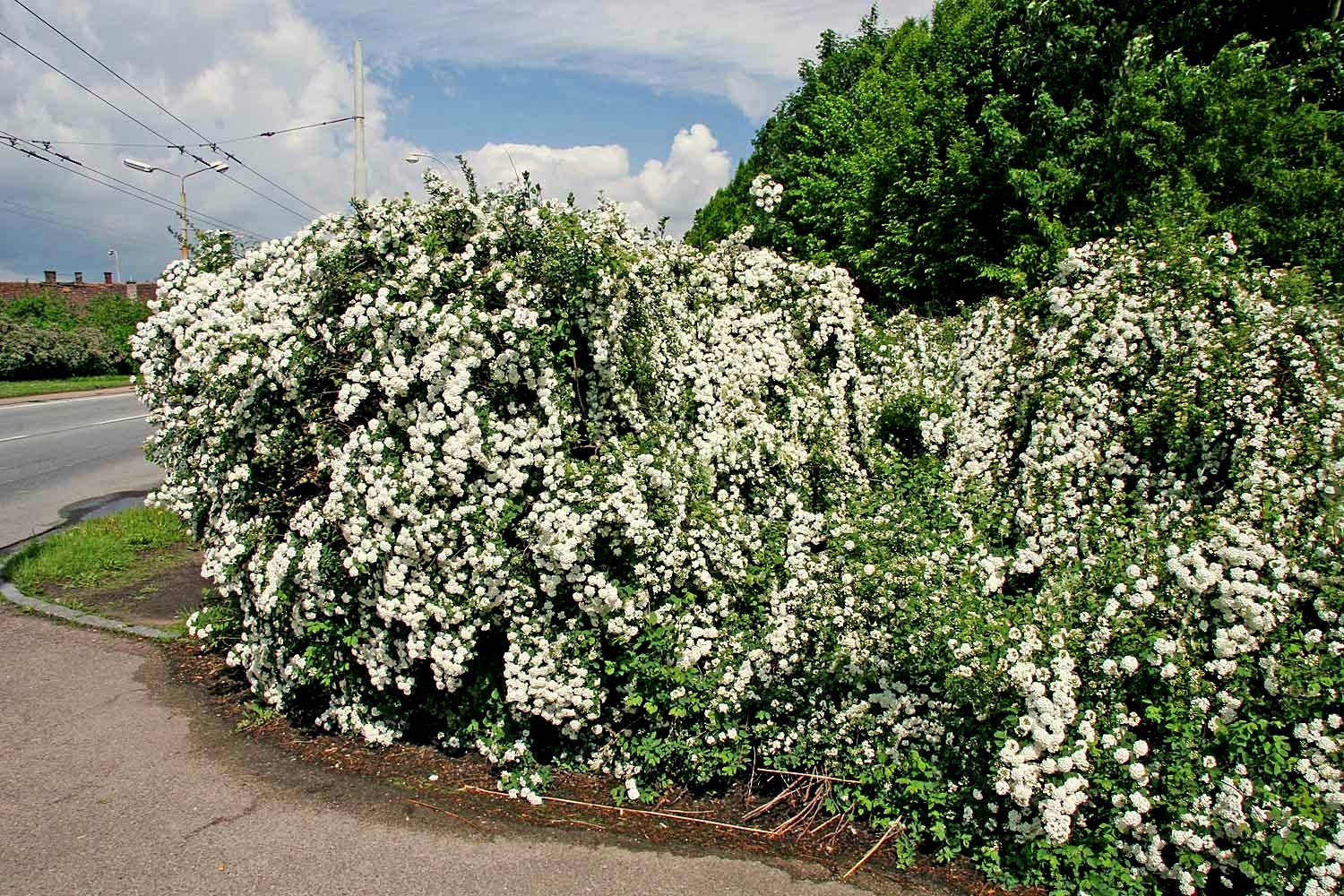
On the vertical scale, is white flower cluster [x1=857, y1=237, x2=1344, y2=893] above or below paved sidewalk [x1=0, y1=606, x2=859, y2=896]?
above

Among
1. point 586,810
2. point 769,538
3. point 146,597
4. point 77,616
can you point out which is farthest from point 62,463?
point 769,538

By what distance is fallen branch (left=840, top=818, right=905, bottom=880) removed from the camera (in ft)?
13.1

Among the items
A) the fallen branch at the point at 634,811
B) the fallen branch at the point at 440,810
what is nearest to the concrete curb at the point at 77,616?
the fallen branch at the point at 440,810

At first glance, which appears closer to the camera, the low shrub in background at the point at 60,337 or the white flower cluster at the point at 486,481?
the white flower cluster at the point at 486,481

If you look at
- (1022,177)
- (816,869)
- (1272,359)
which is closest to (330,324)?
(816,869)

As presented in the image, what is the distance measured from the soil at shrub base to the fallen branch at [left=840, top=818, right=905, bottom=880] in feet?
0.07

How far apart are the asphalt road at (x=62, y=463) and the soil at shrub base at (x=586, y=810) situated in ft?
19.8

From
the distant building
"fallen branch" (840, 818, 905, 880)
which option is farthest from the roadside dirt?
the distant building

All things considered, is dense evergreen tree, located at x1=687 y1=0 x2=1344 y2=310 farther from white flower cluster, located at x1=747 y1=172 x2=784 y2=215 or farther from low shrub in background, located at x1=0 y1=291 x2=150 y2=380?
low shrub in background, located at x1=0 y1=291 x2=150 y2=380

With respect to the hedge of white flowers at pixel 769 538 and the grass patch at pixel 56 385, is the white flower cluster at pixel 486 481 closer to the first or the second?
the hedge of white flowers at pixel 769 538

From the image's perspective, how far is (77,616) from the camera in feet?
23.8

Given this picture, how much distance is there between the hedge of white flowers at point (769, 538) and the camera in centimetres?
383

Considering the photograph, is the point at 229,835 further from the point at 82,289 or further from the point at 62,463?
the point at 82,289

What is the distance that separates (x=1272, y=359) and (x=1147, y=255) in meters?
1.06
